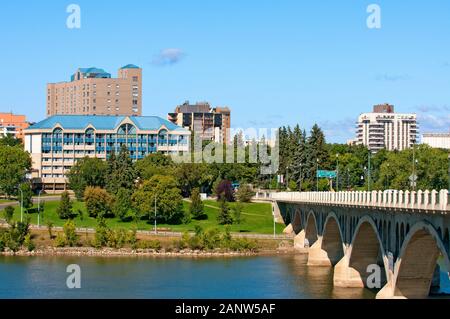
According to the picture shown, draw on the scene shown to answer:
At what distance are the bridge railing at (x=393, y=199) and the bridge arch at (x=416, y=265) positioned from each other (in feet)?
6.79

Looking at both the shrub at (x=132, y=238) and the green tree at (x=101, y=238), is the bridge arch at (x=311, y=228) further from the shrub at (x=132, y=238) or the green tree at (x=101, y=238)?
the green tree at (x=101, y=238)

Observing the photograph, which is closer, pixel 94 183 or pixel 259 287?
pixel 259 287

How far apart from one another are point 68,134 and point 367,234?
123588mm

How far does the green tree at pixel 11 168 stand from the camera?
6142 inches

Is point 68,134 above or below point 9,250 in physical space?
above

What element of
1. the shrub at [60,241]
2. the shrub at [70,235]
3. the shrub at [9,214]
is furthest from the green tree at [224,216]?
the shrub at [9,214]

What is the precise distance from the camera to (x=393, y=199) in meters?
61.5

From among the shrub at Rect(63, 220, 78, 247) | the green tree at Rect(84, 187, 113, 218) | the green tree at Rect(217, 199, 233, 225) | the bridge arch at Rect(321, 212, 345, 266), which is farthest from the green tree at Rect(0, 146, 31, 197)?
the bridge arch at Rect(321, 212, 345, 266)

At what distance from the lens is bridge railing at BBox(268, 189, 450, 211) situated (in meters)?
50.4

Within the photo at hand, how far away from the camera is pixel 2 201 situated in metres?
154

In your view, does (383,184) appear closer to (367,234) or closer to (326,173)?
(326,173)
